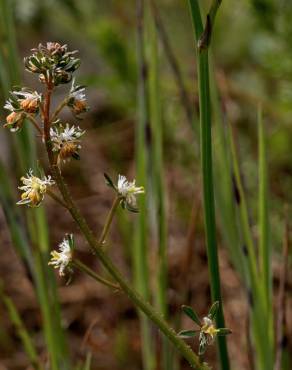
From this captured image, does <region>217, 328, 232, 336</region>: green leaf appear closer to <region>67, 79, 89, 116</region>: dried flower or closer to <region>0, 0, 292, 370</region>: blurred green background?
<region>67, 79, 89, 116</region>: dried flower

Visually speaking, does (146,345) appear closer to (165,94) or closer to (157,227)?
(157,227)

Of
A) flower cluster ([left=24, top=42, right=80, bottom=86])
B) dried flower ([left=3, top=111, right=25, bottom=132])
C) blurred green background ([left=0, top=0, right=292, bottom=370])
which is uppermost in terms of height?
flower cluster ([left=24, top=42, right=80, bottom=86])

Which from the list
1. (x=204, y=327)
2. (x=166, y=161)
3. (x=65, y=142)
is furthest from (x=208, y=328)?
(x=166, y=161)

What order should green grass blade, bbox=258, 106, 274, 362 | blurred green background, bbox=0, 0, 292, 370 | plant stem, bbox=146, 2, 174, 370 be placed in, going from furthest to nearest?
blurred green background, bbox=0, 0, 292, 370 → plant stem, bbox=146, 2, 174, 370 → green grass blade, bbox=258, 106, 274, 362

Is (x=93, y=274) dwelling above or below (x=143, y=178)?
above

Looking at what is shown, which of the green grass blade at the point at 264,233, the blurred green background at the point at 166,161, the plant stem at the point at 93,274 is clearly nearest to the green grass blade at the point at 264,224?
the green grass blade at the point at 264,233

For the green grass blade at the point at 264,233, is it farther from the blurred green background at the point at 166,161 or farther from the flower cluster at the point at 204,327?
the flower cluster at the point at 204,327

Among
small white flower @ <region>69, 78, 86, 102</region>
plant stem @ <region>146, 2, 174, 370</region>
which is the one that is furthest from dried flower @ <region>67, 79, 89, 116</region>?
plant stem @ <region>146, 2, 174, 370</region>

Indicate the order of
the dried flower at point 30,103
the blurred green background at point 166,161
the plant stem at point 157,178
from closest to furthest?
1. the dried flower at point 30,103
2. the plant stem at point 157,178
3. the blurred green background at point 166,161

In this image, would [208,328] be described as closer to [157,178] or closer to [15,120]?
[15,120]
